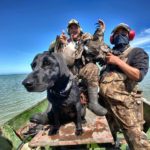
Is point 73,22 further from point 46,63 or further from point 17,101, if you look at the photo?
point 17,101

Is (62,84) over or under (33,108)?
over

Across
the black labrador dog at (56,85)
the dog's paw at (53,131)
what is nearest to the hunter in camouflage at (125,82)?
the black labrador dog at (56,85)

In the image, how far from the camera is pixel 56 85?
3.92 meters

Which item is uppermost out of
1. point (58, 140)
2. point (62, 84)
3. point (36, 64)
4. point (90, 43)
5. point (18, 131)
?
point (90, 43)

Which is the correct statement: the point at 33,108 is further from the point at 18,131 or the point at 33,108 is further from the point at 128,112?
the point at 128,112

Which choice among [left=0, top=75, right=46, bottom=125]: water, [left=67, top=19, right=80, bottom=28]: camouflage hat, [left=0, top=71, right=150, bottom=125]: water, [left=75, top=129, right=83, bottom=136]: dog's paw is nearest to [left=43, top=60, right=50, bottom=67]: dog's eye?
[left=75, top=129, right=83, bottom=136]: dog's paw

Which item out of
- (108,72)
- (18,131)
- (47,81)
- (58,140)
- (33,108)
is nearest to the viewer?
(47,81)

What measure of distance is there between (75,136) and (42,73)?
1.31 meters

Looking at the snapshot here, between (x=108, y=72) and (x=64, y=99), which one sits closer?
(x=64, y=99)

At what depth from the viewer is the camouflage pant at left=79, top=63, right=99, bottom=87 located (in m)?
5.12

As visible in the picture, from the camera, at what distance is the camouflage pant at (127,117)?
4641 mm

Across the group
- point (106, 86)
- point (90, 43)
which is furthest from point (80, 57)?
point (106, 86)

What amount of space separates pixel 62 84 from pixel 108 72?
1494 millimetres

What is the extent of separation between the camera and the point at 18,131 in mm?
7414
